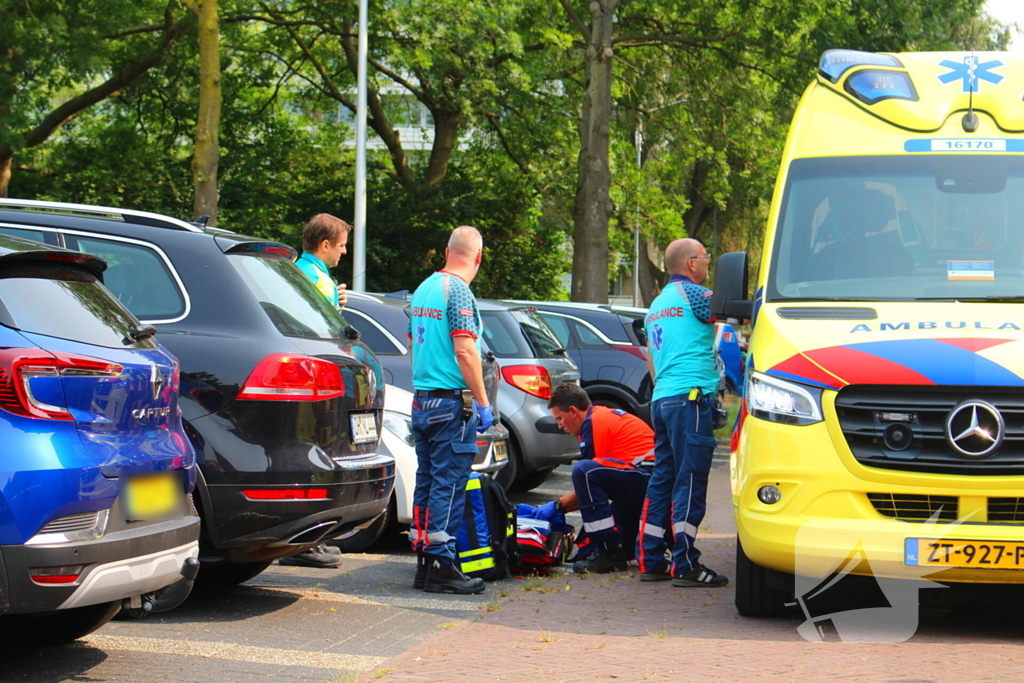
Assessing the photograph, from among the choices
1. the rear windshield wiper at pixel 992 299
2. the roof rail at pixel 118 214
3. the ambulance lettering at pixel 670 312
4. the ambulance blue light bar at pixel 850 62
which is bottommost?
the ambulance lettering at pixel 670 312

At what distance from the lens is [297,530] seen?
5469 mm

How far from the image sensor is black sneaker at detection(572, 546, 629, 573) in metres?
7.28

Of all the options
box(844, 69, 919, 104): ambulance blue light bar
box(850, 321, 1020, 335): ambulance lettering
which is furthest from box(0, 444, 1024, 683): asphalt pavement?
box(844, 69, 919, 104): ambulance blue light bar

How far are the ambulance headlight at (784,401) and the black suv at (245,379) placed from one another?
1946 millimetres

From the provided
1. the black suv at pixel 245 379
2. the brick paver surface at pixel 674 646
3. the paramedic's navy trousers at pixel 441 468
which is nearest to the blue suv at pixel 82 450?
the black suv at pixel 245 379

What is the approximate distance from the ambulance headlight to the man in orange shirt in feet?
6.53

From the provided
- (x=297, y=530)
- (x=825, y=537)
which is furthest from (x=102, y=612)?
(x=825, y=537)

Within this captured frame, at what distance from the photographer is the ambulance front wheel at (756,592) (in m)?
5.78

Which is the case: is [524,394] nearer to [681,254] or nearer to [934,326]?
[681,254]

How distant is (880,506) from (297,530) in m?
2.68

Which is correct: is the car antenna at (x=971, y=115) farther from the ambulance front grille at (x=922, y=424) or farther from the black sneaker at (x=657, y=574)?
the black sneaker at (x=657, y=574)

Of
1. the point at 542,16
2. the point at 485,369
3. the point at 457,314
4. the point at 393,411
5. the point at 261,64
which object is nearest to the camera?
the point at 457,314

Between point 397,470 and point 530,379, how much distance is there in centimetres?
255

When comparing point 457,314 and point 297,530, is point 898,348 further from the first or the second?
point 297,530
